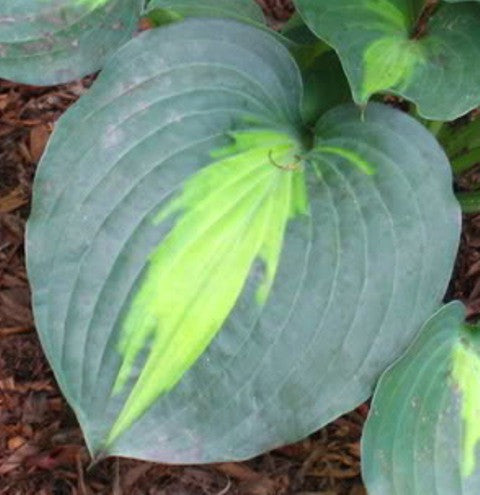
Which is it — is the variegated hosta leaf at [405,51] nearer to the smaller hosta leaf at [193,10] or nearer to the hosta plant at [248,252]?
the hosta plant at [248,252]

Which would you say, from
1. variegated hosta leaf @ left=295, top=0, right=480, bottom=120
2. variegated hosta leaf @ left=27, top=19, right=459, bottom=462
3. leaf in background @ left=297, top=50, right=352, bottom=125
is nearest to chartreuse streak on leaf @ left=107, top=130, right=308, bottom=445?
variegated hosta leaf @ left=27, top=19, right=459, bottom=462

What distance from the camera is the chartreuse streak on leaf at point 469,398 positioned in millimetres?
1230

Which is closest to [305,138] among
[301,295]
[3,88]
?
[301,295]

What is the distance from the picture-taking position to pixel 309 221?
1163mm

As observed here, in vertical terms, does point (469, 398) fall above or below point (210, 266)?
below

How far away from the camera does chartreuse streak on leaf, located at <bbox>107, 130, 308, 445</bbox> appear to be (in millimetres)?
1122

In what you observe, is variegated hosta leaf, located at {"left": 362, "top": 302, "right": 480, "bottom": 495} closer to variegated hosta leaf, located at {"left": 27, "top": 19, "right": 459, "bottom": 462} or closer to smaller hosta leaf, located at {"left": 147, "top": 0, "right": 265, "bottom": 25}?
variegated hosta leaf, located at {"left": 27, "top": 19, "right": 459, "bottom": 462}

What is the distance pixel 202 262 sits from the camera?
114 cm

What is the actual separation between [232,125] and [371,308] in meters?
0.27

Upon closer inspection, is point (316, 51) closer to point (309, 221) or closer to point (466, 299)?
point (309, 221)

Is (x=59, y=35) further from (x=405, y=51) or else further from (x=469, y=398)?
(x=469, y=398)

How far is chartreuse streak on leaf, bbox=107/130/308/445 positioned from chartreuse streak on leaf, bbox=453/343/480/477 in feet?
0.90

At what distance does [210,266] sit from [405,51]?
34cm

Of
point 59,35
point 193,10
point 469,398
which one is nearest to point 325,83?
point 193,10
